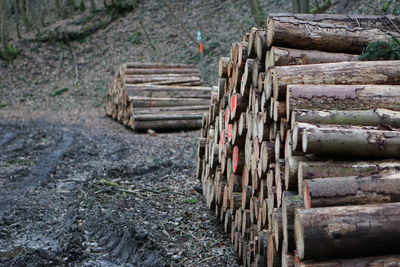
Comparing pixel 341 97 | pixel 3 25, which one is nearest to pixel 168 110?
pixel 341 97

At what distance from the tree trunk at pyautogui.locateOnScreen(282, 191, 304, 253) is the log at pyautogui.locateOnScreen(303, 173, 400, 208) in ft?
0.77

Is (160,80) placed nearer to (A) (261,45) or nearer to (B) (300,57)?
(A) (261,45)

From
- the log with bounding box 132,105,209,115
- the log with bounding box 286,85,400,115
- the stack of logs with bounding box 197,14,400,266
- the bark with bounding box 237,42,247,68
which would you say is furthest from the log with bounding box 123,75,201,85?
the log with bounding box 286,85,400,115

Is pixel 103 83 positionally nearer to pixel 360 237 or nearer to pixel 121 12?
pixel 121 12

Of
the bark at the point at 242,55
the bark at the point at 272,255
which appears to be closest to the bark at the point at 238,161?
the bark at the point at 242,55

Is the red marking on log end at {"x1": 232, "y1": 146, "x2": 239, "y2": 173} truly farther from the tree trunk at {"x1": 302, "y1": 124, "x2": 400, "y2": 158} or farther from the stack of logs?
the tree trunk at {"x1": 302, "y1": 124, "x2": 400, "y2": 158}

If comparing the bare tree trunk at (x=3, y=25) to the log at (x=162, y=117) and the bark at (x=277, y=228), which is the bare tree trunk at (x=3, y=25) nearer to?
the log at (x=162, y=117)

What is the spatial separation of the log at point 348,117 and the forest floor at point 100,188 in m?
1.94

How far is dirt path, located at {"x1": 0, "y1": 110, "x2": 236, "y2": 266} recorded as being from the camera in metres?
5.43

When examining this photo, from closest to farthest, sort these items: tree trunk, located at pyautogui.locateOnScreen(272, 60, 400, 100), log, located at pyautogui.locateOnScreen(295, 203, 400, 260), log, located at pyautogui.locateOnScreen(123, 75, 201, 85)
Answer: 1. log, located at pyautogui.locateOnScreen(295, 203, 400, 260)
2. tree trunk, located at pyautogui.locateOnScreen(272, 60, 400, 100)
3. log, located at pyautogui.locateOnScreen(123, 75, 201, 85)

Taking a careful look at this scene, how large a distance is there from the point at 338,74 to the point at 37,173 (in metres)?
6.27

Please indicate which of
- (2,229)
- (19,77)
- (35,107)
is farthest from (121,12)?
(2,229)

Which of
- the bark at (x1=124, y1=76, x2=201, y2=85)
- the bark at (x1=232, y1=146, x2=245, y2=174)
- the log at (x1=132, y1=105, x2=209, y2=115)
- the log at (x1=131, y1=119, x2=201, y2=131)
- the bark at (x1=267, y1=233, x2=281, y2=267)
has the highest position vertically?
the bark at (x1=232, y1=146, x2=245, y2=174)

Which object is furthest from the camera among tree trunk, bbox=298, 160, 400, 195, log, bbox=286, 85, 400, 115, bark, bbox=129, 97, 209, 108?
bark, bbox=129, 97, 209, 108
